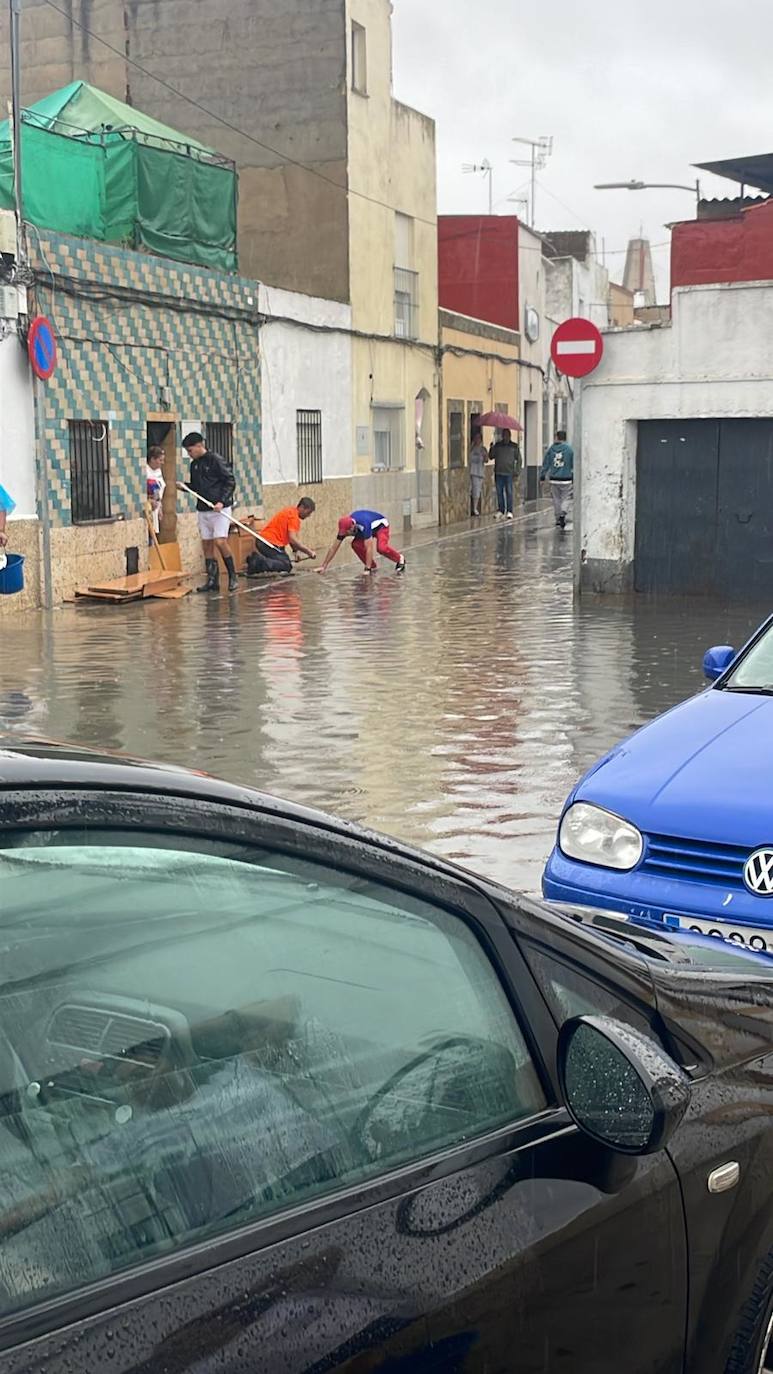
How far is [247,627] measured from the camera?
54.1ft

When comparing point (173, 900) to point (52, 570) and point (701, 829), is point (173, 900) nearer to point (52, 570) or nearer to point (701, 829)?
point (701, 829)

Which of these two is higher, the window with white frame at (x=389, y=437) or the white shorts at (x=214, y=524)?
the window with white frame at (x=389, y=437)

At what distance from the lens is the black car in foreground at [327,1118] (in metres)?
1.82

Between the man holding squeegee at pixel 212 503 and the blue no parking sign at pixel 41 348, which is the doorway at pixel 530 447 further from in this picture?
the blue no parking sign at pixel 41 348

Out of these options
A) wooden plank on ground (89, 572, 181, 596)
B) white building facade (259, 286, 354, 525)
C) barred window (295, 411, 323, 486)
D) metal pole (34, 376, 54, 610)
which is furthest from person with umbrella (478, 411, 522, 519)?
metal pole (34, 376, 54, 610)

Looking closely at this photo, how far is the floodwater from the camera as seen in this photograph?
8.68 metres

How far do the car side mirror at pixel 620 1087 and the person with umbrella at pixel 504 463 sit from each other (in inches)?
1348

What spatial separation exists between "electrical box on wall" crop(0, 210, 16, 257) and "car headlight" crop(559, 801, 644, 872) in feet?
44.8

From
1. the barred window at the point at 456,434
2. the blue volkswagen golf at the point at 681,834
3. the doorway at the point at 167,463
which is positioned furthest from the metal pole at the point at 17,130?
the barred window at the point at 456,434

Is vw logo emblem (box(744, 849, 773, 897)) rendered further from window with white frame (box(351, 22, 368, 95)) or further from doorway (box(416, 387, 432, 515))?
doorway (box(416, 387, 432, 515))

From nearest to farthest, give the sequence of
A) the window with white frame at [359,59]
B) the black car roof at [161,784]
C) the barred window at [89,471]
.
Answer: the black car roof at [161,784] → the barred window at [89,471] → the window with white frame at [359,59]

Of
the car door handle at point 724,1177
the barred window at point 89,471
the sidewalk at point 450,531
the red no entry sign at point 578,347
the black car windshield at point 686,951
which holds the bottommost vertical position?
the sidewalk at point 450,531

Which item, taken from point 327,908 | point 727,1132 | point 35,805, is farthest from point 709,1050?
point 35,805

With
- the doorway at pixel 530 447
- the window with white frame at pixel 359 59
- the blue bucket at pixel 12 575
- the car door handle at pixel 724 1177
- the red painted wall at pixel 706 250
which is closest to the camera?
the car door handle at pixel 724 1177
